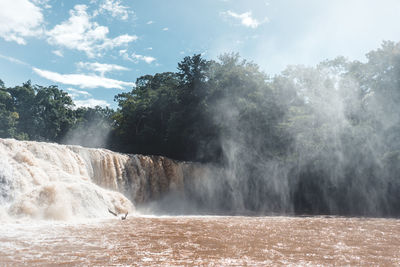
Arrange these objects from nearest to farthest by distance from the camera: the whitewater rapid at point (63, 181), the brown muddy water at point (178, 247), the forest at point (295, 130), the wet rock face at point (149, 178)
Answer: the brown muddy water at point (178, 247), the whitewater rapid at point (63, 181), the wet rock face at point (149, 178), the forest at point (295, 130)

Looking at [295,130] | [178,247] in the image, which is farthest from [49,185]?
[295,130]

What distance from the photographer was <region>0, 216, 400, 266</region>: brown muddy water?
562 cm

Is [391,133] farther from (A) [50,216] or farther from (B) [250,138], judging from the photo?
(A) [50,216]

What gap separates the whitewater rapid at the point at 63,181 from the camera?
1040cm

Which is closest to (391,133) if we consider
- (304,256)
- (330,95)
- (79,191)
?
(330,95)

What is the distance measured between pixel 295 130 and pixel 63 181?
1579 cm

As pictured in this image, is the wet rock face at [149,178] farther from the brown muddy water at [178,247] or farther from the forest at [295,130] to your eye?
the brown muddy water at [178,247]

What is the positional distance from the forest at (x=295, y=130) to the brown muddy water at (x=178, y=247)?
11.3 metres

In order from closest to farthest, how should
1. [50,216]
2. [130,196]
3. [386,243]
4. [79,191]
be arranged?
[386,243], [50,216], [79,191], [130,196]

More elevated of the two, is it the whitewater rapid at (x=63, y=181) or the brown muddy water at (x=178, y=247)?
the whitewater rapid at (x=63, y=181)

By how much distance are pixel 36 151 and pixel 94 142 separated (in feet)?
111

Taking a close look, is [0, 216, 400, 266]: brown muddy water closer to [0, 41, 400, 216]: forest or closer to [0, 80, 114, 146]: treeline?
[0, 41, 400, 216]: forest

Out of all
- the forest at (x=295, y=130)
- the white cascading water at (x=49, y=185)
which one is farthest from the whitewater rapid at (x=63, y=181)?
the forest at (x=295, y=130)

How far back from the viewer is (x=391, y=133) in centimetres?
1938
